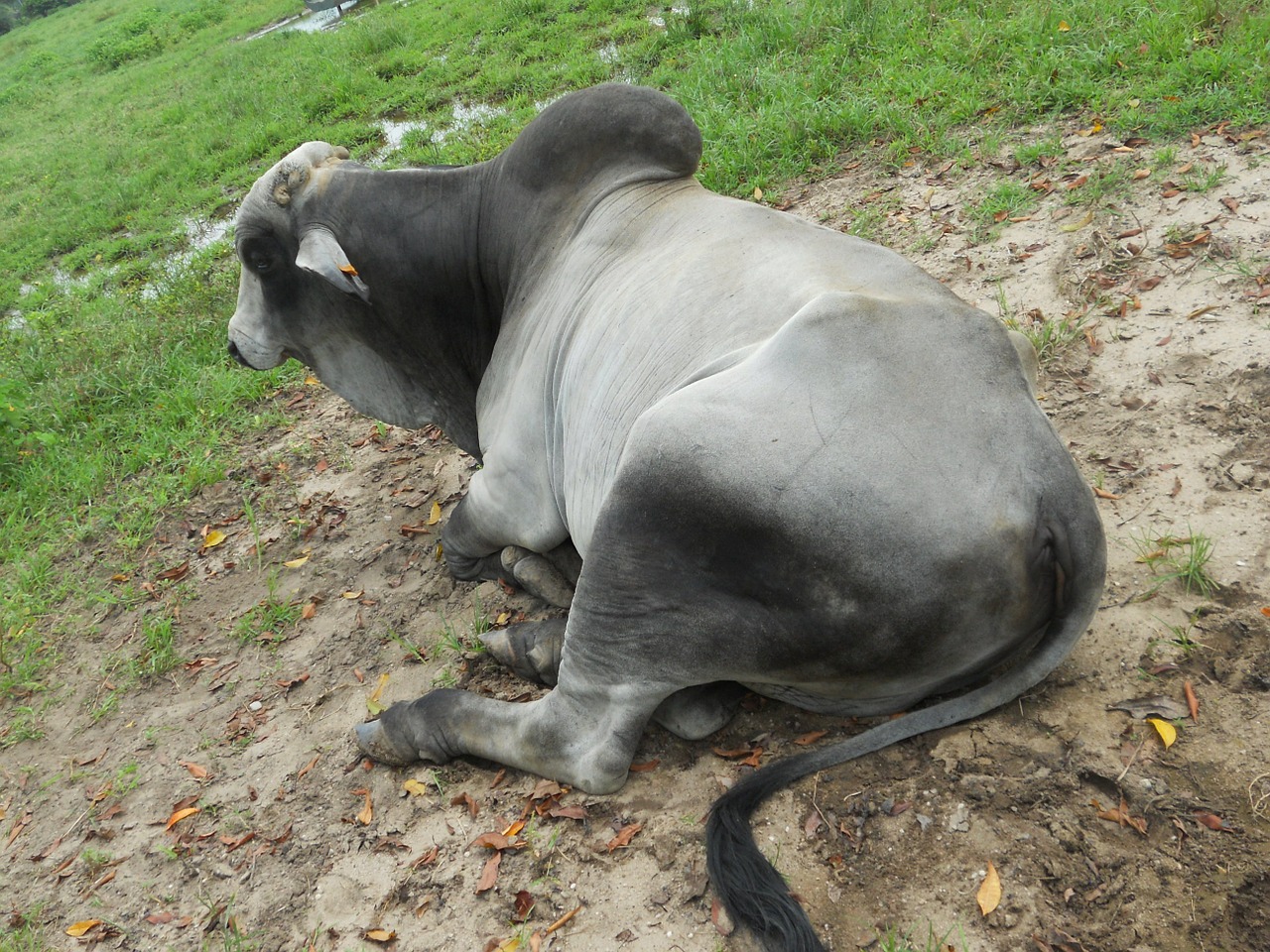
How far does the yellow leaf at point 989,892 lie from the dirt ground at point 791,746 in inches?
0.7

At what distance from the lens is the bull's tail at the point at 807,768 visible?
224 centimetres

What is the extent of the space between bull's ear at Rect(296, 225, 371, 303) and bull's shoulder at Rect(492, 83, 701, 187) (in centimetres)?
86

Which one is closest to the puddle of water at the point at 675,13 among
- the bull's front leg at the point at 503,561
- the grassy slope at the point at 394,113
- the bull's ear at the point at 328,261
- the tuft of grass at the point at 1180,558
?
the grassy slope at the point at 394,113

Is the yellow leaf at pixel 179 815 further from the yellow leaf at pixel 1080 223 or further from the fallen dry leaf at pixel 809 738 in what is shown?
the yellow leaf at pixel 1080 223

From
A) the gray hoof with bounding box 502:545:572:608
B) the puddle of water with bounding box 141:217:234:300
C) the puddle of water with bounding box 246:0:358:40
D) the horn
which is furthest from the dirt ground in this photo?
the puddle of water with bounding box 246:0:358:40

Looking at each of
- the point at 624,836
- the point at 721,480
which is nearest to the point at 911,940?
the point at 624,836

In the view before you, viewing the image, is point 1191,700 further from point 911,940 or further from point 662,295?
point 662,295

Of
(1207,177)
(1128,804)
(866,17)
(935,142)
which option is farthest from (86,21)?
(1128,804)

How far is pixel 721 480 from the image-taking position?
7.81 ft

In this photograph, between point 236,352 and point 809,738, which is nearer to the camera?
point 809,738

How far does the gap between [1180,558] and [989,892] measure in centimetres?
123

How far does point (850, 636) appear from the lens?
93.4 inches

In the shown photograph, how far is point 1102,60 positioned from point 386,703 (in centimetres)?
465

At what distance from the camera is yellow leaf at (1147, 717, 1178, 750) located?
2398mm
